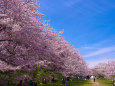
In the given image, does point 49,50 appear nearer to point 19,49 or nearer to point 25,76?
point 19,49

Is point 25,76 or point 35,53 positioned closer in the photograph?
point 25,76

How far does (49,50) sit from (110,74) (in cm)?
2645

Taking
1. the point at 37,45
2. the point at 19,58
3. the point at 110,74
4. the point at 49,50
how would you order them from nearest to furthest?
the point at 19,58 < the point at 37,45 < the point at 49,50 < the point at 110,74

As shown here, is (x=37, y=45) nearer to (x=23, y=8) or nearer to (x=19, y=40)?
(x=19, y=40)

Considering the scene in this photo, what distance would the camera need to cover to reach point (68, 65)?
2412 centimetres

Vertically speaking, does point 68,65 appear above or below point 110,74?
above

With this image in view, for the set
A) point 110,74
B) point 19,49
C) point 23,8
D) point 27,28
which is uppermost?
point 23,8

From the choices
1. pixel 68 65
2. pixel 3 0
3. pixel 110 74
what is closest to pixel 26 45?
pixel 3 0

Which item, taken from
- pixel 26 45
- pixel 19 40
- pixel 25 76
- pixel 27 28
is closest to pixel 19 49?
pixel 26 45

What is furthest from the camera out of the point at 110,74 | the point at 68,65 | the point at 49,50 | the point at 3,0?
the point at 110,74

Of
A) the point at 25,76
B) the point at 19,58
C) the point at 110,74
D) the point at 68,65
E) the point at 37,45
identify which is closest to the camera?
the point at 25,76

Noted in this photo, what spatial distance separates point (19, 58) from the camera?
43.0 feet

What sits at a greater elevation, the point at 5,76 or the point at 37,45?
the point at 37,45

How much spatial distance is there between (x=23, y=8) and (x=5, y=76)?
6.89 meters
